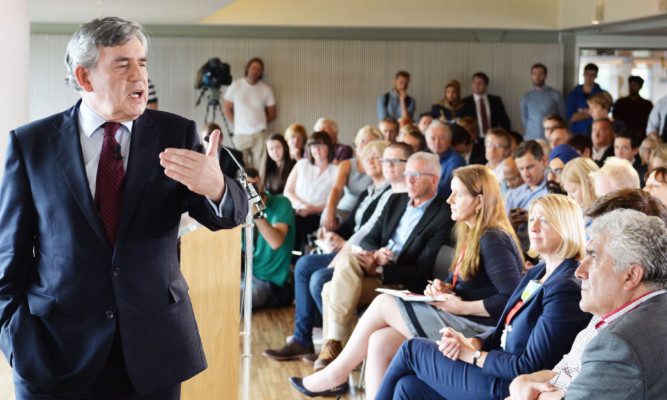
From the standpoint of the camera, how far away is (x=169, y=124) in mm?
2002

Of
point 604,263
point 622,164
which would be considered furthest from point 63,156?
point 622,164

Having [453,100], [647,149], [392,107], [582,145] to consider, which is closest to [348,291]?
[582,145]

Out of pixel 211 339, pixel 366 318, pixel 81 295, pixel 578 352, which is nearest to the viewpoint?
pixel 81 295

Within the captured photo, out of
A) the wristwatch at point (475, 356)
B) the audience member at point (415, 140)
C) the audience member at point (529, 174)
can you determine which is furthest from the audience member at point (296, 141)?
the wristwatch at point (475, 356)

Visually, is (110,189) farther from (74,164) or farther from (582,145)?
(582,145)

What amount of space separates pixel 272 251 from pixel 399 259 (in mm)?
1648

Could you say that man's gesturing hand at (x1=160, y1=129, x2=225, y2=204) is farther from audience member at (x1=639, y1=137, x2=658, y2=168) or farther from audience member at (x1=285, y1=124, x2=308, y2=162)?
audience member at (x1=285, y1=124, x2=308, y2=162)

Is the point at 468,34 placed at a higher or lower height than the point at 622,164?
higher

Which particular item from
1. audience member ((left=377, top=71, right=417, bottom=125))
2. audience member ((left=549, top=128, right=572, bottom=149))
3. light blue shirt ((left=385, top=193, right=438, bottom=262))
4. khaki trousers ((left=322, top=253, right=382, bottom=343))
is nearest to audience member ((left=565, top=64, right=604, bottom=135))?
audience member ((left=377, top=71, right=417, bottom=125))

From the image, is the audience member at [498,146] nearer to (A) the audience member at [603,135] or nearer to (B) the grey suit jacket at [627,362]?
(A) the audience member at [603,135]

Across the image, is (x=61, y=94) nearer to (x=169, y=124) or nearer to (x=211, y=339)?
(x=211, y=339)

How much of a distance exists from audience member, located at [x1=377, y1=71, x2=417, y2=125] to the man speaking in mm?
9456

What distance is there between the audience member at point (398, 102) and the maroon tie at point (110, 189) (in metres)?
9.48

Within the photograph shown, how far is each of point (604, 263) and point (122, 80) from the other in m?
1.20
